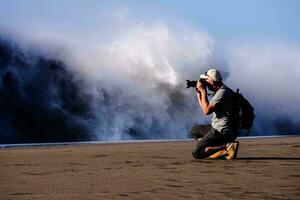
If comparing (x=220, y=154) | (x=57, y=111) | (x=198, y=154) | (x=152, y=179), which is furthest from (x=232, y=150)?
(x=57, y=111)

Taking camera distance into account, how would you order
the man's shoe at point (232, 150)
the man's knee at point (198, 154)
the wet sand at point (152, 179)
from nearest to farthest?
the wet sand at point (152, 179), the man's shoe at point (232, 150), the man's knee at point (198, 154)

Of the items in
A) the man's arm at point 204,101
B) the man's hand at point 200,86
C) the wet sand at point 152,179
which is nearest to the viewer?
the wet sand at point 152,179

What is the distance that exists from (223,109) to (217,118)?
195mm

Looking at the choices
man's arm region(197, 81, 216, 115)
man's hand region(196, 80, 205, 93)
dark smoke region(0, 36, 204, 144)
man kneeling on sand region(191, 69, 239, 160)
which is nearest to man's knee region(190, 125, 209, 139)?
man kneeling on sand region(191, 69, 239, 160)

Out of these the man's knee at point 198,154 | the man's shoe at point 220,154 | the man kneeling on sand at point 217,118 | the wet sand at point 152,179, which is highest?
the man kneeling on sand at point 217,118

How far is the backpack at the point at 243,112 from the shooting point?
7.95 metres

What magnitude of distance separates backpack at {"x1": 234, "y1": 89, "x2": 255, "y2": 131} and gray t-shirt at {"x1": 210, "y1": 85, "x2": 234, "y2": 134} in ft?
0.26

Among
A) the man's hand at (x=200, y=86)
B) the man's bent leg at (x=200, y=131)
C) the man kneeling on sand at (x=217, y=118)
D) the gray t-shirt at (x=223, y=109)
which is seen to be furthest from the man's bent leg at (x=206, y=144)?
the man's hand at (x=200, y=86)

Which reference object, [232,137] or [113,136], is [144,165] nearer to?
[232,137]

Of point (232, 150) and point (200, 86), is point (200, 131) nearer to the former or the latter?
point (232, 150)

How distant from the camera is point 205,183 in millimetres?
5383

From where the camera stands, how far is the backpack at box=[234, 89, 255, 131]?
7.95m

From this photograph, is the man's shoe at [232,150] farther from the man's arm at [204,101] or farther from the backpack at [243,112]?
the man's arm at [204,101]

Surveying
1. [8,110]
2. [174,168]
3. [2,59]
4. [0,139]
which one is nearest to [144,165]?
[174,168]
